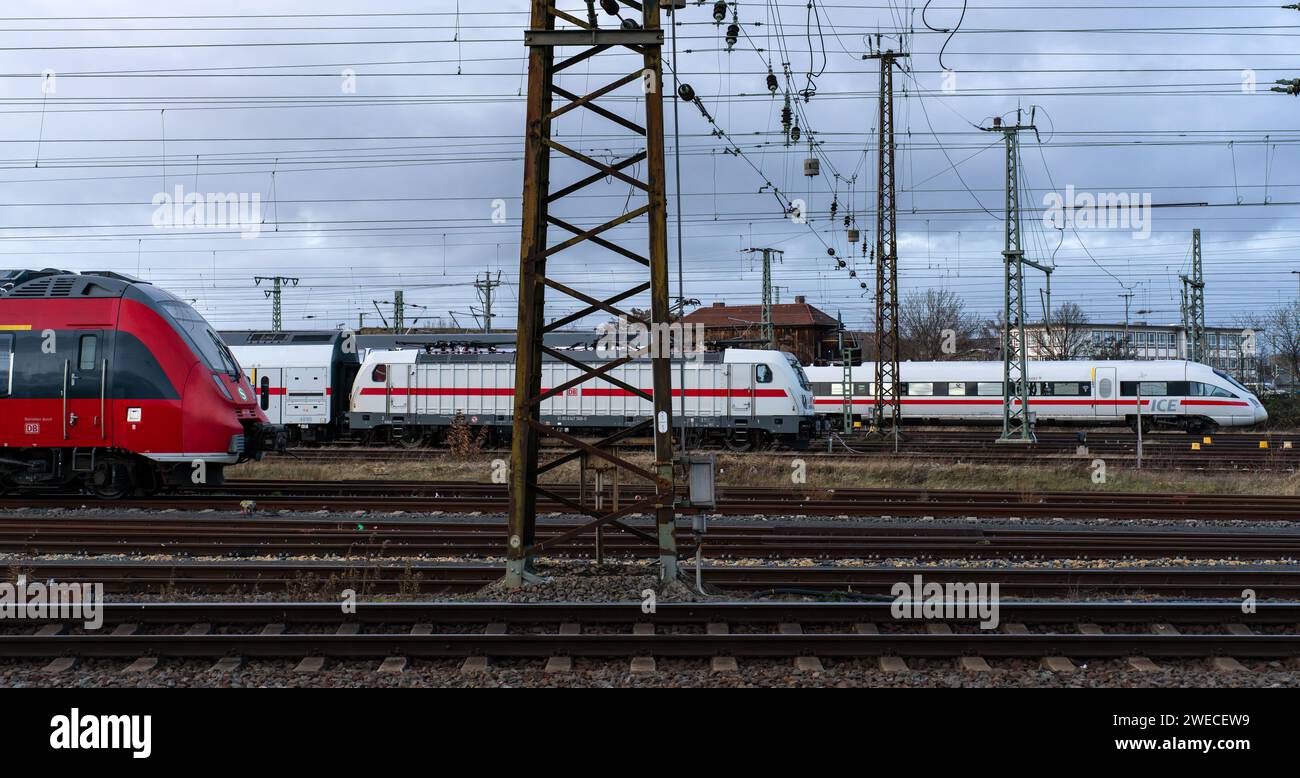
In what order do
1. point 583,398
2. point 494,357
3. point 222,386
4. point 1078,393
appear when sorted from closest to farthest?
1. point 222,386
2. point 583,398
3. point 494,357
4. point 1078,393

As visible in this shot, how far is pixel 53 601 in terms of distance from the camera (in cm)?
919

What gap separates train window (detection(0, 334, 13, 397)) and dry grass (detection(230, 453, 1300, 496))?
6.71m

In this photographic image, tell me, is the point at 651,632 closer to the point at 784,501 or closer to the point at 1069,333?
the point at 784,501

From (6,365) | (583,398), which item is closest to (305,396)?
(583,398)

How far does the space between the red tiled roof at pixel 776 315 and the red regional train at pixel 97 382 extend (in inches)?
2434

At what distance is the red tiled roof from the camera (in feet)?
265

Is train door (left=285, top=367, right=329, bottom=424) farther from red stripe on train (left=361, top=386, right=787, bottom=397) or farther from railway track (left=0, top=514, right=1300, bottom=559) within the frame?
railway track (left=0, top=514, right=1300, bottom=559)

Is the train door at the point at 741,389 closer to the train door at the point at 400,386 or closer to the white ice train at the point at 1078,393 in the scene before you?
the white ice train at the point at 1078,393

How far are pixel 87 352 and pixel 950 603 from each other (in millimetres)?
14027

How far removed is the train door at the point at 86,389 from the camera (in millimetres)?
15906
